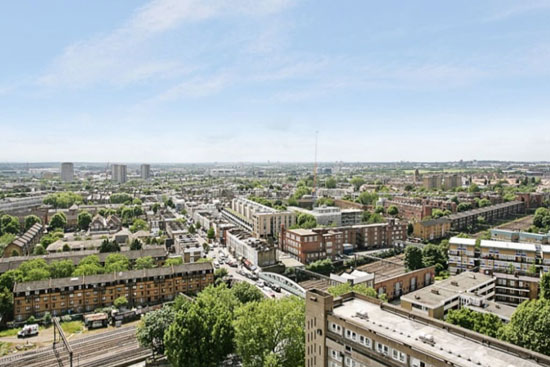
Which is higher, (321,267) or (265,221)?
(265,221)

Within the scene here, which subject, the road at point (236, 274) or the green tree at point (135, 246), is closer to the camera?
the road at point (236, 274)

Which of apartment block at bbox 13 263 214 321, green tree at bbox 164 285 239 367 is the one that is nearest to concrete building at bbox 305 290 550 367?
green tree at bbox 164 285 239 367

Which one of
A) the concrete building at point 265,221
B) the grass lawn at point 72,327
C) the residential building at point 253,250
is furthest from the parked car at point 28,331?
the concrete building at point 265,221

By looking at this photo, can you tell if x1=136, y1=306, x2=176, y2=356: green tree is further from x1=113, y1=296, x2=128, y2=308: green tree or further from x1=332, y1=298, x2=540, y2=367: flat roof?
x1=332, y1=298, x2=540, y2=367: flat roof

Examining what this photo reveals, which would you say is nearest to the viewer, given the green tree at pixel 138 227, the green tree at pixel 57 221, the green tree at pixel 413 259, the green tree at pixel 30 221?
the green tree at pixel 413 259

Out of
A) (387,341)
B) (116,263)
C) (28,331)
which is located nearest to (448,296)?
(387,341)

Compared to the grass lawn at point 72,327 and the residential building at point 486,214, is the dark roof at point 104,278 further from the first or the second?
the residential building at point 486,214

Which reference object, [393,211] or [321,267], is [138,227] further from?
[393,211]
